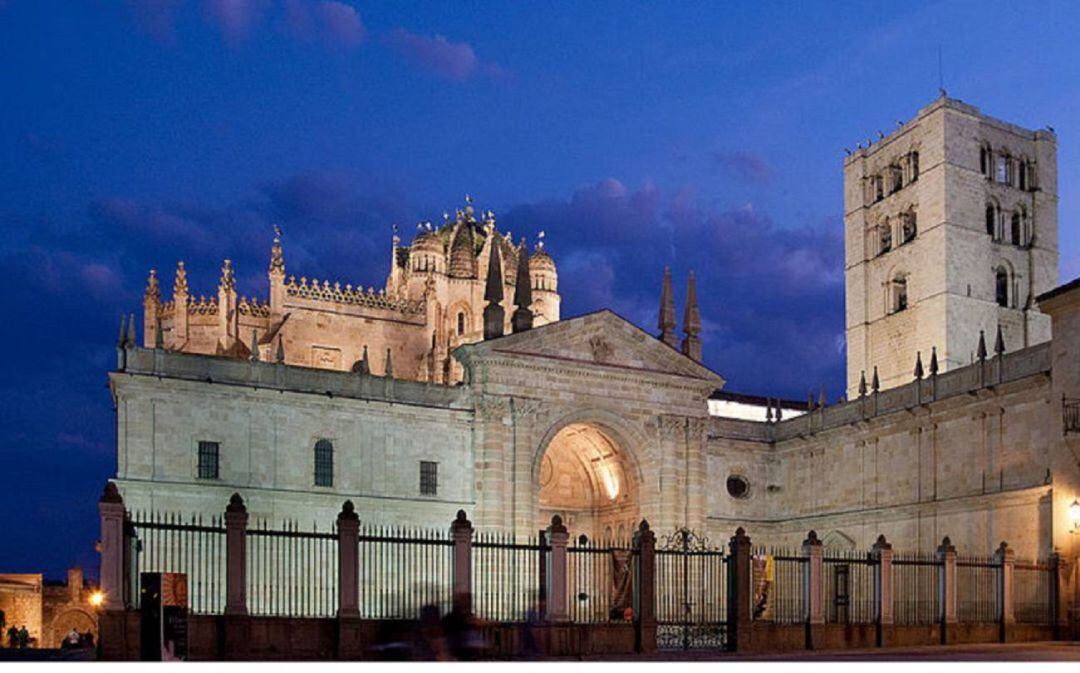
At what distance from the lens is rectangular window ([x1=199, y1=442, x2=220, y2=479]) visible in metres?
36.7

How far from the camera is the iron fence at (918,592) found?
29631mm

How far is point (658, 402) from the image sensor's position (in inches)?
1757

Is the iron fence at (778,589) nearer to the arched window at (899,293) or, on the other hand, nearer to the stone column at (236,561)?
the stone column at (236,561)

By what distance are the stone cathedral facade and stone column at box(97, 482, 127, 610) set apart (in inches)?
626

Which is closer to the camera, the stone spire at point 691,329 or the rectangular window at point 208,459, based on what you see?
the rectangular window at point 208,459

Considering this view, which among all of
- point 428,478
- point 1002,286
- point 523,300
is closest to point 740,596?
point 428,478

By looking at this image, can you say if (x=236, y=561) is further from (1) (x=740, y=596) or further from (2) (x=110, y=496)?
(1) (x=740, y=596)

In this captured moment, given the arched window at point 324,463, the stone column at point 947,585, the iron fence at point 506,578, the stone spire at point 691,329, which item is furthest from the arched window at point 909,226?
the arched window at point 324,463

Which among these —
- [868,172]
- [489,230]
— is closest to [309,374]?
[489,230]

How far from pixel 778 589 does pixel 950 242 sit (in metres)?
23.0

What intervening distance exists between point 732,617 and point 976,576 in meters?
9.81

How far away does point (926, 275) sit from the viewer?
181ft

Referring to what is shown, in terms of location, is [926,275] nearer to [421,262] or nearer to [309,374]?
[421,262]

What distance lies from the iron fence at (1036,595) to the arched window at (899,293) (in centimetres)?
2842
